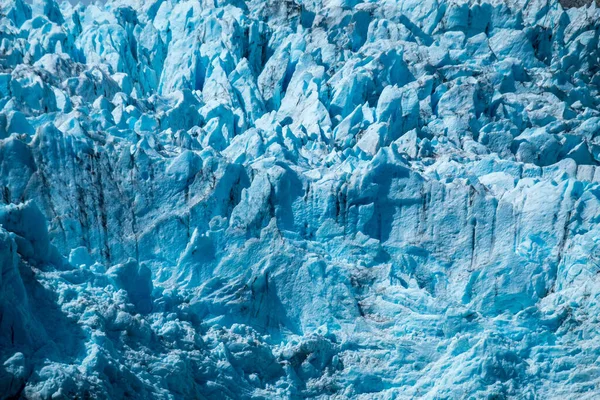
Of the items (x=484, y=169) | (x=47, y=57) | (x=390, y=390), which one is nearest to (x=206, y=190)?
(x=390, y=390)

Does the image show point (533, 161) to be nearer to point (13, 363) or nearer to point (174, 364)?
point (174, 364)

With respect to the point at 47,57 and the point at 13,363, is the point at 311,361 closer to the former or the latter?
the point at 13,363

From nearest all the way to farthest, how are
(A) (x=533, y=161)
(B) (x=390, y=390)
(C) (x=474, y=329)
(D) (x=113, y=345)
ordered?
(D) (x=113, y=345)
(B) (x=390, y=390)
(C) (x=474, y=329)
(A) (x=533, y=161)

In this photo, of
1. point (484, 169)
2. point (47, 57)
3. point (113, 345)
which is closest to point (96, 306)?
point (113, 345)

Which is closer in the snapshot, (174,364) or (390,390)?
(174,364)

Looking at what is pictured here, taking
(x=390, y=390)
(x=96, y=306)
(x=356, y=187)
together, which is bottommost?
(x=390, y=390)

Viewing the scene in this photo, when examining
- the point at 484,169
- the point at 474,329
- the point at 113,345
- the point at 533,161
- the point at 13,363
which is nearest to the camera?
the point at 13,363

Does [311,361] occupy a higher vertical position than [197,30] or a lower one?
lower
